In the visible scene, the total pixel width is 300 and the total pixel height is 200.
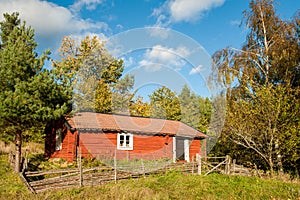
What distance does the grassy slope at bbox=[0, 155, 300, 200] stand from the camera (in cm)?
907

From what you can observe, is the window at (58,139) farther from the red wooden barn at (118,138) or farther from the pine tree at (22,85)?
the pine tree at (22,85)

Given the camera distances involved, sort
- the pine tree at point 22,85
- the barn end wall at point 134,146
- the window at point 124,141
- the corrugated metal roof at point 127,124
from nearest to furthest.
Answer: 1. the pine tree at point 22,85
2. the barn end wall at point 134,146
3. the corrugated metal roof at point 127,124
4. the window at point 124,141

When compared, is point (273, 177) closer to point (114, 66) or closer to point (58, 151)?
point (58, 151)

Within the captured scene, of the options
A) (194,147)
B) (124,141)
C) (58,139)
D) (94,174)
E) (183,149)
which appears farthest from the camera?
(194,147)

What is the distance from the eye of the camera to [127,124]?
20312 mm

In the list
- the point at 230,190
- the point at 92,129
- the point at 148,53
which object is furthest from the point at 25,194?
the point at 148,53

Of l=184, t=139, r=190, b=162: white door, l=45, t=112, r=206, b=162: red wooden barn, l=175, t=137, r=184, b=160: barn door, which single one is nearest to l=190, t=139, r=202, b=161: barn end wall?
l=45, t=112, r=206, b=162: red wooden barn

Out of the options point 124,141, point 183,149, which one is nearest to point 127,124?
point 124,141

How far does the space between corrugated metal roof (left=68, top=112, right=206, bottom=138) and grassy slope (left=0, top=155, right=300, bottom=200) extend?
6552mm

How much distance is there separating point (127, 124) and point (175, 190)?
1075cm

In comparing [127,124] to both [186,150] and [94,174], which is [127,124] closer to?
[186,150]

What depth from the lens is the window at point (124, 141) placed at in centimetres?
1892

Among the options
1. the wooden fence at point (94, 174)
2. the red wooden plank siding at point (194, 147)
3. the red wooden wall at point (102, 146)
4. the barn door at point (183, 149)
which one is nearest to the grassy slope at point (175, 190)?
the wooden fence at point (94, 174)

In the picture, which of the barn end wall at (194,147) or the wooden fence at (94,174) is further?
the barn end wall at (194,147)
